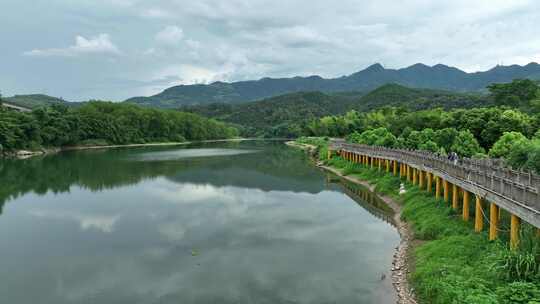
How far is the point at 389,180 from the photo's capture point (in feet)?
133

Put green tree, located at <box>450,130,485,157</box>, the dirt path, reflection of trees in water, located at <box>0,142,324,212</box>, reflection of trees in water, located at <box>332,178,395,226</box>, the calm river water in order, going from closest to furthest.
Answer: the dirt path, the calm river water, reflection of trees in water, located at <box>332,178,395,226</box>, green tree, located at <box>450,130,485,157</box>, reflection of trees in water, located at <box>0,142,324,212</box>

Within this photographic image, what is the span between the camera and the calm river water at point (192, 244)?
1744 centimetres

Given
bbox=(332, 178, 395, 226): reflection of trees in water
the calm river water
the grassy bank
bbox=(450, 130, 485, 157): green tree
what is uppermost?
bbox=(450, 130, 485, 157): green tree

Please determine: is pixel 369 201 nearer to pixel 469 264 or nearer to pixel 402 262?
pixel 402 262

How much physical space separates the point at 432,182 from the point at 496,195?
50.5 ft

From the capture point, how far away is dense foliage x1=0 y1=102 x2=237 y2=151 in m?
87.3

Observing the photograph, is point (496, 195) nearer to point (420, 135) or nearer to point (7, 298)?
point (7, 298)

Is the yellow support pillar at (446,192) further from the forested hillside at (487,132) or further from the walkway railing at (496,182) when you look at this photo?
the forested hillside at (487,132)

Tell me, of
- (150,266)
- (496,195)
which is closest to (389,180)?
(496,195)

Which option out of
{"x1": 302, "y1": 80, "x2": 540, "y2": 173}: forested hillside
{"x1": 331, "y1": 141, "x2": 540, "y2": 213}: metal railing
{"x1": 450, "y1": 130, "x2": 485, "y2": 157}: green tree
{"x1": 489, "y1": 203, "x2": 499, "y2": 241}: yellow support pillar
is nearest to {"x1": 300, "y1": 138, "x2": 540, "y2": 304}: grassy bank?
{"x1": 489, "y1": 203, "x2": 499, "y2": 241}: yellow support pillar

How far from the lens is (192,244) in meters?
24.0

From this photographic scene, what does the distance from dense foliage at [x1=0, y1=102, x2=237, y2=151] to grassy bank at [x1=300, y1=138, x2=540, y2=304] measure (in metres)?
83.7

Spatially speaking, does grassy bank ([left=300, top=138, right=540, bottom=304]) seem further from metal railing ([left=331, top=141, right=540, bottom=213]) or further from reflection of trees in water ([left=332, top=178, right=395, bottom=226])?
reflection of trees in water ([left=332, top=178, right=395, bottom=226])

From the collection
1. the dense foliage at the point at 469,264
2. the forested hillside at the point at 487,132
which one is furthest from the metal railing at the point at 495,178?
the forested hillside at the point at 487,132
